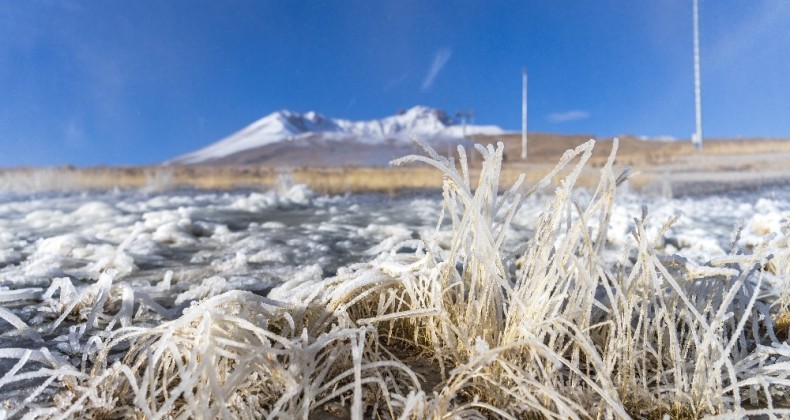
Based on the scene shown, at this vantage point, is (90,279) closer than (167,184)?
Yes

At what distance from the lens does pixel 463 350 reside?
3.11 feet

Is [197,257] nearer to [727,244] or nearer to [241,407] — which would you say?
[241,407]

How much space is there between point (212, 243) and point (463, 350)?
2.11 metres

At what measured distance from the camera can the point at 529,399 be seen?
2.53 ft

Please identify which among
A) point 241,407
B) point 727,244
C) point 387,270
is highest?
point 387,270

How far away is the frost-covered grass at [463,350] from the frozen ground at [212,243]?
15cm

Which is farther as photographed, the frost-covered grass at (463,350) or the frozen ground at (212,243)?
the frozen ground at (212,243)

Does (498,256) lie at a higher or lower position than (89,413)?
higher

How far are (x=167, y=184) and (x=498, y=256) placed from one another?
307 inches

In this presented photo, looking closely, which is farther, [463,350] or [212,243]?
[212,243]

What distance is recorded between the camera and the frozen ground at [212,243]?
1735mm

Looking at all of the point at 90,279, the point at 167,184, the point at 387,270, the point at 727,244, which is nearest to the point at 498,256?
the point at 387,270

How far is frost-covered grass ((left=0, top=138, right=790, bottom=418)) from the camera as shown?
753 millimetres

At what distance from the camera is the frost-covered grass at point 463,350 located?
753 millimetres
